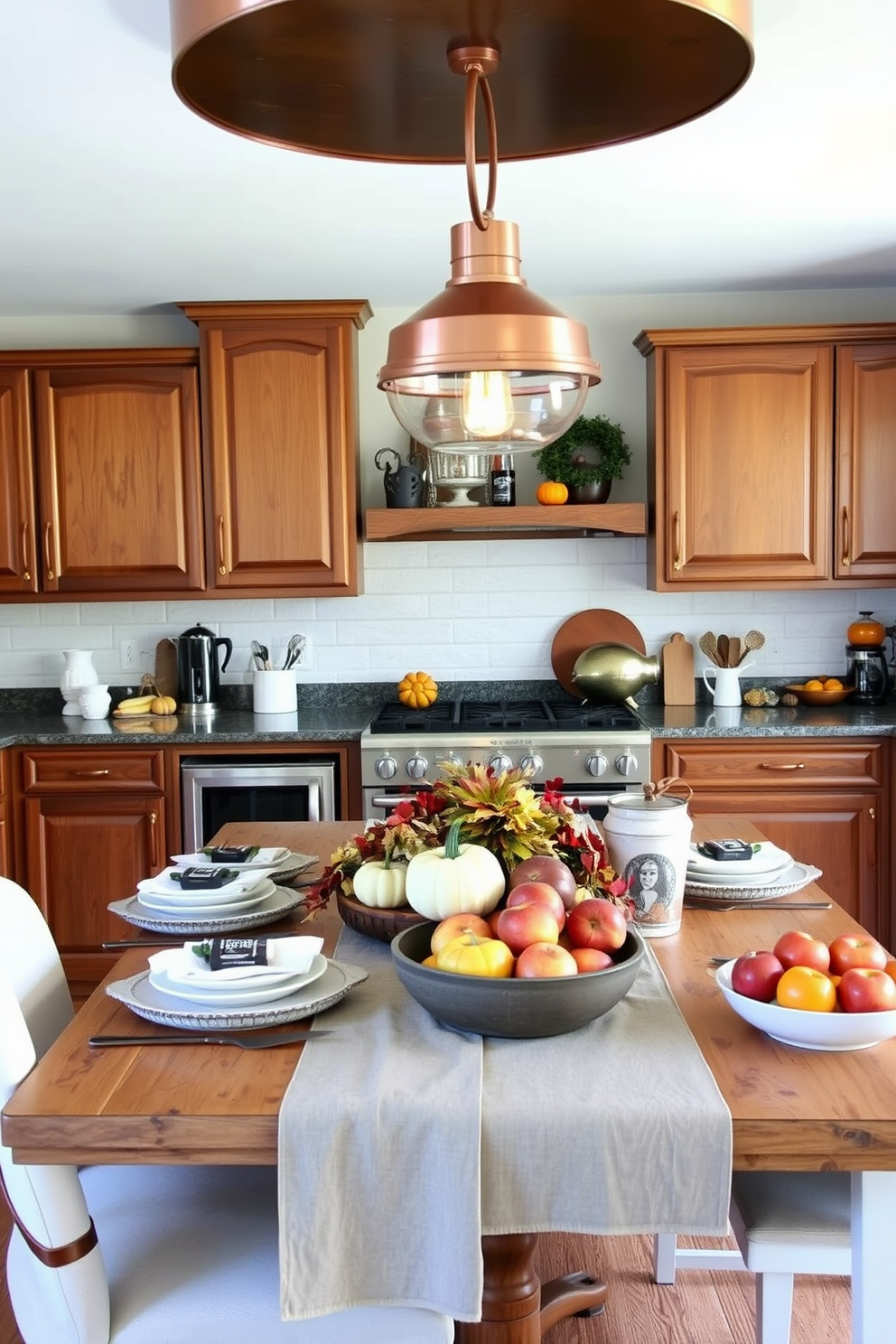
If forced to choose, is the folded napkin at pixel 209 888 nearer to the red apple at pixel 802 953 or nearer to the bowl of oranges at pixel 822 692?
the red apple at pixel 802 953

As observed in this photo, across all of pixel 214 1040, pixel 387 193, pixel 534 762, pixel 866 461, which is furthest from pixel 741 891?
pixel 866 461

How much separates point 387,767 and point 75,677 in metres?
1.35

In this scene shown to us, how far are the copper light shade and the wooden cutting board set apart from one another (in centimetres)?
336

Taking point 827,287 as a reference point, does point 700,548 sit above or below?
below

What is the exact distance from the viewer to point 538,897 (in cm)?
167

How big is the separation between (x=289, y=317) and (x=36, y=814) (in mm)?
1865

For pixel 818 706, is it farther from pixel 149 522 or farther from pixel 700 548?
pixel 149 522

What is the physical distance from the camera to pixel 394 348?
5.01 ft

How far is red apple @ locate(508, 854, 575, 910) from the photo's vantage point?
5.79 feet

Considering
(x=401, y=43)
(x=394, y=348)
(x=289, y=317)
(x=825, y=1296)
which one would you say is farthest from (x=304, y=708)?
(x=401, y=43)

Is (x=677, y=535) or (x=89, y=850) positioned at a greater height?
(x=677, y=535)

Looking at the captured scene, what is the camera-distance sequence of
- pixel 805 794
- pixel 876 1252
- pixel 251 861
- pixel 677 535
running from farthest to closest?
pixel 677 535, pixel 805 794, pixel 251 861, pixel 876 1252

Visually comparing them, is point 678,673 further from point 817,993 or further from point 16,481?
point 817,993

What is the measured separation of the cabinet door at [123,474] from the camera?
4.30 m
